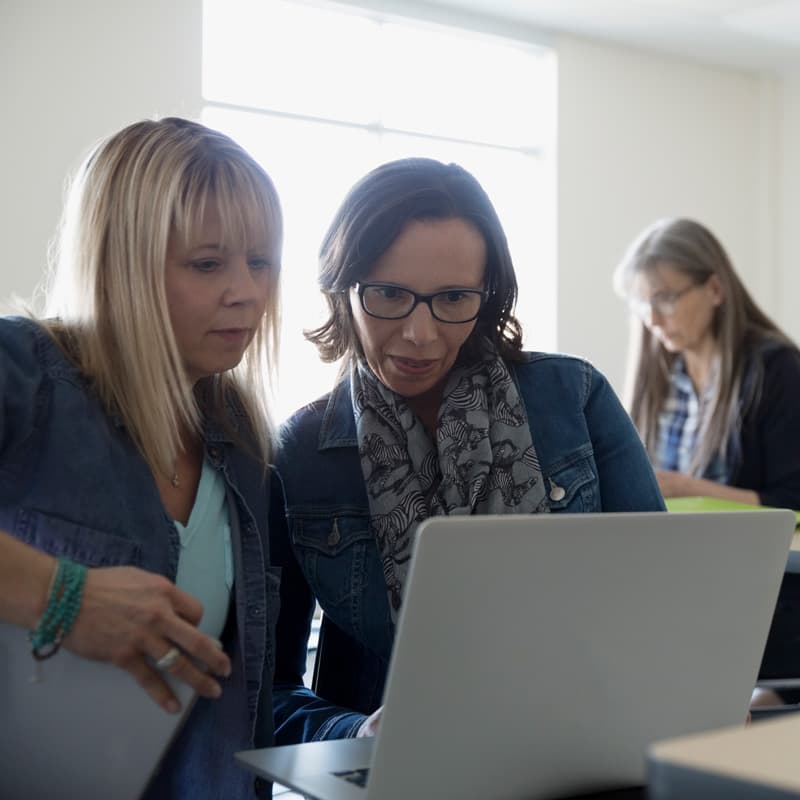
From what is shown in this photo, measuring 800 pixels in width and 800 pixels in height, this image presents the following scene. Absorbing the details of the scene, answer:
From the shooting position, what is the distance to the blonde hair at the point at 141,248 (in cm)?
124

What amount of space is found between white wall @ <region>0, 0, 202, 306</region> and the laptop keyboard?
3629 millimetres

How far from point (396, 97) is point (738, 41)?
202 centimetres

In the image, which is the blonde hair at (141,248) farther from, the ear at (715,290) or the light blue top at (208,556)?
the ear at (715,290)

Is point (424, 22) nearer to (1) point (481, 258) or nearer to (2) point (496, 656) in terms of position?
(1) point (481, 258)

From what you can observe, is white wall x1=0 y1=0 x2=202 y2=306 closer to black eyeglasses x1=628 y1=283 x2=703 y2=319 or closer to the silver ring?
black eyeglasses x1=628 y1=283 x2=703 y2=319

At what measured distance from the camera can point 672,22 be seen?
5.75 metres

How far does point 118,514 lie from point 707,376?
7.47ft

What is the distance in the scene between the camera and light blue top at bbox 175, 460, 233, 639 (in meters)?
1.27

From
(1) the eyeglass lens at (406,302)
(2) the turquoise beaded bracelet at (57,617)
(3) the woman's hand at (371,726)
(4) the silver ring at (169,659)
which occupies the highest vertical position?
(1) the eyeglass lens at (406,302)

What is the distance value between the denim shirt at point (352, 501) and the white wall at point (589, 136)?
119 inches

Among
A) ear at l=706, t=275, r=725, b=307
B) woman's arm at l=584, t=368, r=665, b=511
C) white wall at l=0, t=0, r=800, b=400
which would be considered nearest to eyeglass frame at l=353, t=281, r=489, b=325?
woman's arm at l=584, t=368, r=665, b=511

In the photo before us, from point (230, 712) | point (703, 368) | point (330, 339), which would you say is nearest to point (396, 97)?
point (703, 368)

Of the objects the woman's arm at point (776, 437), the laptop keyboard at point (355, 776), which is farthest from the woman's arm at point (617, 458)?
the woman's arm at point (776, 437)

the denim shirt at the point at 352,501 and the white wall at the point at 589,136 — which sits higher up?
the white wall at the point at 589,136
